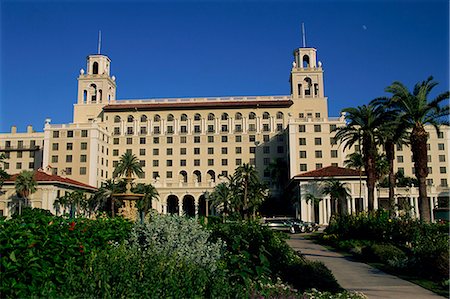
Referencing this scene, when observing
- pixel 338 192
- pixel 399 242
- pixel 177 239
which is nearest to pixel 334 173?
pixel 338 192

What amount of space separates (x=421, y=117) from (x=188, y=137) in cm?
6863

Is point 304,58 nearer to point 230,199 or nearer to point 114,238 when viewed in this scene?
point 230,199

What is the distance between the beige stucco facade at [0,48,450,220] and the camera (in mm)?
90688

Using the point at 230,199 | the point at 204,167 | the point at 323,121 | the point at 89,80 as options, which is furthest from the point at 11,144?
the point at 323,121

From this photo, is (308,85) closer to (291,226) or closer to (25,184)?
(291,226)

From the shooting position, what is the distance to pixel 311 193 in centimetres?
7119

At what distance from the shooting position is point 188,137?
3895 inches

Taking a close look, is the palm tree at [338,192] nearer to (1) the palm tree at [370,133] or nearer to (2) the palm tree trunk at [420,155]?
(1) the palm tree at [370,133]

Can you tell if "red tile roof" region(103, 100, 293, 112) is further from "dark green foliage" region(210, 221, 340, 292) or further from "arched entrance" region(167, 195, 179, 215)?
"dark green foliage" region(210, 221, 340, 292)

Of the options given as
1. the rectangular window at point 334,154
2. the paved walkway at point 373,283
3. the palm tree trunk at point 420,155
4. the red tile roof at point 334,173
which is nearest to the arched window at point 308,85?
the rectangular window at point 334,154

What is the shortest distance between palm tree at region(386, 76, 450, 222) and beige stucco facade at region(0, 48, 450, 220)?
2135 inches

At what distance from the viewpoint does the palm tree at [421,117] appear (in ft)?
110

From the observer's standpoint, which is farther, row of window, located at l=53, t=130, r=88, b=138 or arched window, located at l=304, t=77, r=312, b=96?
arched window, located at l=304, t=77, r=312, b=96

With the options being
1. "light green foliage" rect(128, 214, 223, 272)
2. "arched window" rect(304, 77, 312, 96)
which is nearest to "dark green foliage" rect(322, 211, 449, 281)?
"light green foliage" rect(128, 214, 223, 272)
